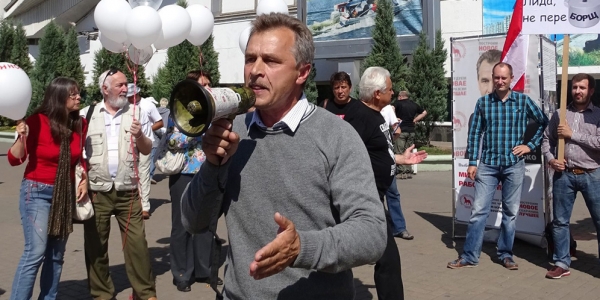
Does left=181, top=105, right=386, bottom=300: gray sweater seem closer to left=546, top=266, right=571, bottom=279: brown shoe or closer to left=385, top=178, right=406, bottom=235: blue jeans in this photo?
left=546, top=266, right=571, bottom=279: brown shoe

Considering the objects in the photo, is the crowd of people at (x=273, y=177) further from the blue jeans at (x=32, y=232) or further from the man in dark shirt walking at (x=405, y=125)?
the man in dark shirt walking at (x=405, y=125)

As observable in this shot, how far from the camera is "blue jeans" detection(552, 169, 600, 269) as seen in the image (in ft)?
21.4

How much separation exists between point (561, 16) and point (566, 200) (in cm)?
183

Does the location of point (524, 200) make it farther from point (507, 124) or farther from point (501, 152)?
point (507, 124)

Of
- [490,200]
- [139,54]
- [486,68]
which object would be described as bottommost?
[490,200]

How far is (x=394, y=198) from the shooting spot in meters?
8.45

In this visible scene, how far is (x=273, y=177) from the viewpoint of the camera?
2453mm

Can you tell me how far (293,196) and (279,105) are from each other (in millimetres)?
346

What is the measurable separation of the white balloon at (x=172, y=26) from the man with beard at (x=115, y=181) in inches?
49.1

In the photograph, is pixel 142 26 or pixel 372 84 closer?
pixel 372 84

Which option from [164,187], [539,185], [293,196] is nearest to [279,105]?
[293,196]

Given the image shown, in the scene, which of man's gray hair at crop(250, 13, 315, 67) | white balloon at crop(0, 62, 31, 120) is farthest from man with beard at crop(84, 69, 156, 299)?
man's gray hair at crop(250, 13, 315, 67)

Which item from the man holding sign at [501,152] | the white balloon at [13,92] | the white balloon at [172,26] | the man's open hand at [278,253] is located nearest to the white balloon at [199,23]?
the white balloon at [172,26]

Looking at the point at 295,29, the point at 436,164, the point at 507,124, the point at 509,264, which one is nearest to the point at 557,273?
the point at 509,264
